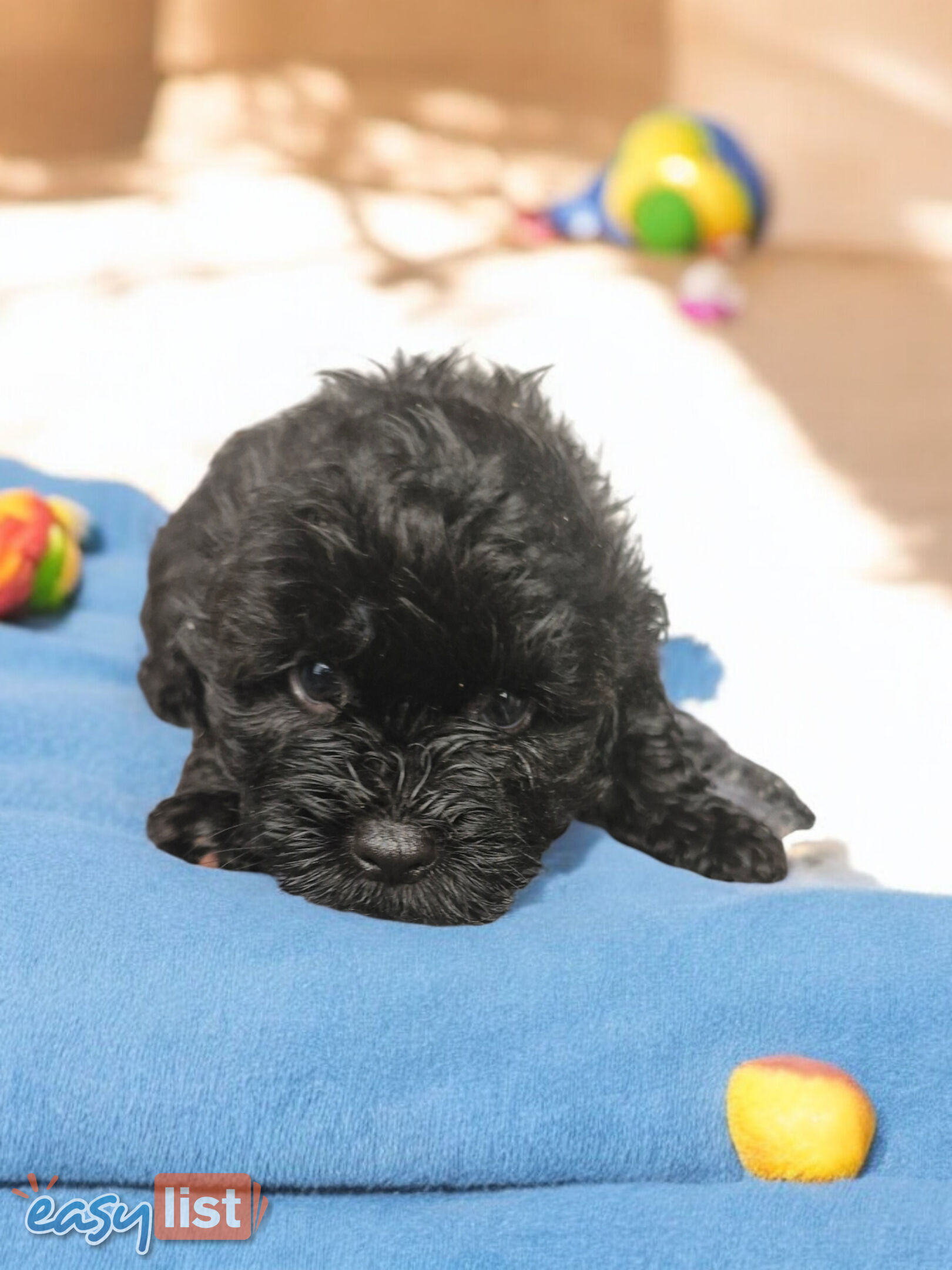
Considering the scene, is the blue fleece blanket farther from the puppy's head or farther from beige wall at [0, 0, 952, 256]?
beige wall at [0, 0, 952, 256]

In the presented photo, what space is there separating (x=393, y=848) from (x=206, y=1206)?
0.50 metres

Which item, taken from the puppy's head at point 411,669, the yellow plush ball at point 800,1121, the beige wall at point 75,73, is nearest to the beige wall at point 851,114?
the beige wall at point 75,73

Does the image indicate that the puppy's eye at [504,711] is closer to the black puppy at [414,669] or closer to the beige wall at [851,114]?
the black puppy at [414,669]

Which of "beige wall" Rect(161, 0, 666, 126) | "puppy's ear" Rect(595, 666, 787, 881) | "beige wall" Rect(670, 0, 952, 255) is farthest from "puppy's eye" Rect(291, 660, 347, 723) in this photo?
"beige wall" Rect(161, 0, 666, 126)

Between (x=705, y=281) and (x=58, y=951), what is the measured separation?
4976mm

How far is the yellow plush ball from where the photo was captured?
1.61 meters

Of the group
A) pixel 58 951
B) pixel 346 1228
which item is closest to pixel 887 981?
pixel 346 1228

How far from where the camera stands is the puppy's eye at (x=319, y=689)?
6.44ft

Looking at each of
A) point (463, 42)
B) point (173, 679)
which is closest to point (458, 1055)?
point (173, 679)

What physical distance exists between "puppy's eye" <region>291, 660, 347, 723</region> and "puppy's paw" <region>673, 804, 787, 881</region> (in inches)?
26.5

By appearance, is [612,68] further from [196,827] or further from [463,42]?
[196,827]

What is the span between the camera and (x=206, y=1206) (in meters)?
1.58

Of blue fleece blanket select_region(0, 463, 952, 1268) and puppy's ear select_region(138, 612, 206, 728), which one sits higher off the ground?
puppy's ear select_region(138, 612, 206, 728)

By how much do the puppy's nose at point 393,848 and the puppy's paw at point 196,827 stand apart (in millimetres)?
319
